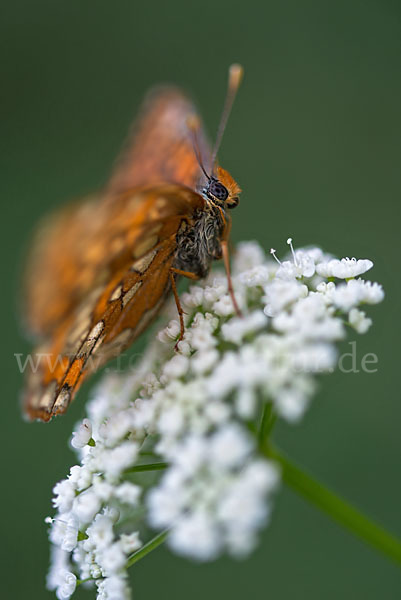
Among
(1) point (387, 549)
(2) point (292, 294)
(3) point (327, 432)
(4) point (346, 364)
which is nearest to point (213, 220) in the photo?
(2) point (292, 294)

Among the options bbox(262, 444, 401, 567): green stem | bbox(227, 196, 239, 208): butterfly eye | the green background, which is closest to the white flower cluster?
bbox(262, 444, 401, 567): green stem

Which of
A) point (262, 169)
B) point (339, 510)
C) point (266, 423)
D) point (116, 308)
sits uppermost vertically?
point (262, 169)

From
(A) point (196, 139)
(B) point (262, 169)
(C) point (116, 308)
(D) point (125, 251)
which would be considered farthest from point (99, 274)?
(B) point (262, 169)

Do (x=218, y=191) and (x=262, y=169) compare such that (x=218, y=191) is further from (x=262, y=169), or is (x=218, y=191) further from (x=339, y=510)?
(x=262, y=169)

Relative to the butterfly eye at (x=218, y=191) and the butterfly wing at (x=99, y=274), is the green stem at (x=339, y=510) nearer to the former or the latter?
the butterfly wing at (x=99, y=274)

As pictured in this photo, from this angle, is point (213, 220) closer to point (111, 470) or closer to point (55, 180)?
point (111, 470)

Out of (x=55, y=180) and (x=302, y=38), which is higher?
(x=302, y=38)
